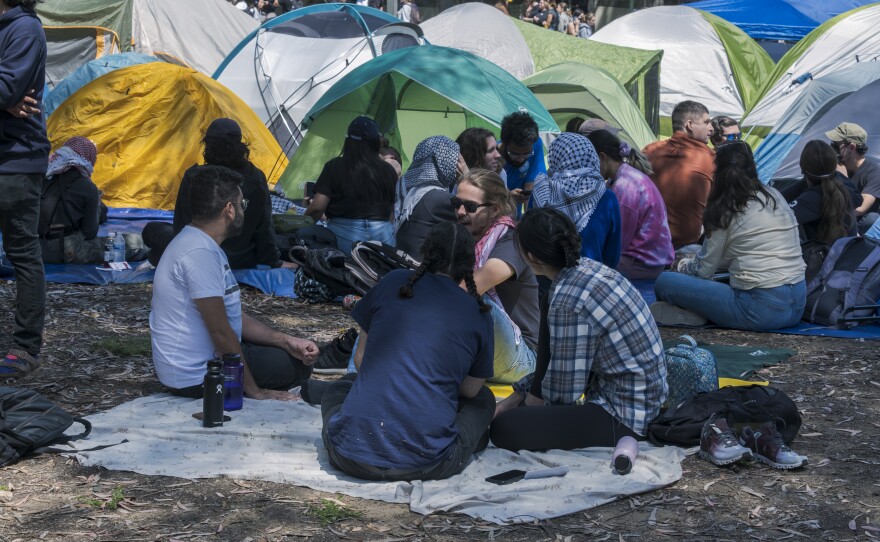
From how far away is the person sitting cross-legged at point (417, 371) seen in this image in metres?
4.04

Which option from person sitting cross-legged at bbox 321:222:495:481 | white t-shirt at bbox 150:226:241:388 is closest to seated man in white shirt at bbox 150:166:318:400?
white t-shirt at bbox 150:226:241:388

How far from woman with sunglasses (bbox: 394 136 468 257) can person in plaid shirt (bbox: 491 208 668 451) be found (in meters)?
2.56

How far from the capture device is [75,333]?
267 inches

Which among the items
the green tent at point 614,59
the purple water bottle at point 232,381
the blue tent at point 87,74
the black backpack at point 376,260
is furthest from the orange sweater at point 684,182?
the green tent at point 614,59

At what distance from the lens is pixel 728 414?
184 inches

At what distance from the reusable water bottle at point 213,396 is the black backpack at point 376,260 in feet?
7.12

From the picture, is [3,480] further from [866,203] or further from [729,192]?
[866,203]

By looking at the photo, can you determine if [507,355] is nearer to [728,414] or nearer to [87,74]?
[728,414]

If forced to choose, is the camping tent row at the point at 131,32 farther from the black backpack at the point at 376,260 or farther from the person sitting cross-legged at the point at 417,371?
the person sitting cross-legged at the point at 417,371

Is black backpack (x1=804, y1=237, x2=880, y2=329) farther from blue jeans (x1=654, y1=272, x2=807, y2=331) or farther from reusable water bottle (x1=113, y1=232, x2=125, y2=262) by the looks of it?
reusable water bottle (x1=113, y1=232, x2=125, y2=262)

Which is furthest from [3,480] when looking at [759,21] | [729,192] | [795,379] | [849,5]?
[849,5]

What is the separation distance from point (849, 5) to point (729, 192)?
54.9 feet

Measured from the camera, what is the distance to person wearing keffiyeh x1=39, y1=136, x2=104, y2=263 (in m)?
8.38

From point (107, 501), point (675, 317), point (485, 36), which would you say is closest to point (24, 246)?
point (107, 501)
